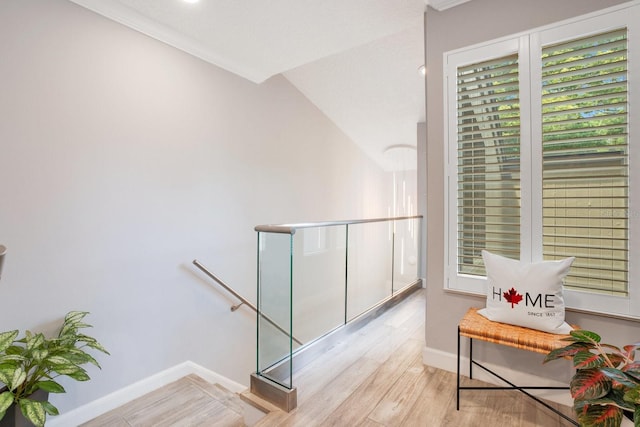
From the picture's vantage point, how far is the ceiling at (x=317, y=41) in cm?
227

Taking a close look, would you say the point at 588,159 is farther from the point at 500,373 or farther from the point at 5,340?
the point at 5,340

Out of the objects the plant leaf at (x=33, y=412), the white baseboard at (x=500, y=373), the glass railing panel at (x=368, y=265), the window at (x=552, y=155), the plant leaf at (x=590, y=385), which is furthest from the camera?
the glass railing panel at (x=368, y=265)

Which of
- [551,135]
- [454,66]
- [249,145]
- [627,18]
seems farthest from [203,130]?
[627,18]

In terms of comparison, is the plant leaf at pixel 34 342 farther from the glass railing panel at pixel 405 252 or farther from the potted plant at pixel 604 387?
the glass railing panel at pixel 405 252

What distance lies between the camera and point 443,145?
229cm

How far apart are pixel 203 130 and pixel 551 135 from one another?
273 centimetres

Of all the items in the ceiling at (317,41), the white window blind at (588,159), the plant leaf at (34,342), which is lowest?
the plant leaf at (34,342)

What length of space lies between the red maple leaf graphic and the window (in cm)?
28

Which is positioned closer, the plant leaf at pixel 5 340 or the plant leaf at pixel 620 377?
the plant leaf at pixel 620 377

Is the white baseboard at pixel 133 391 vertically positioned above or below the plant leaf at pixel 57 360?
below

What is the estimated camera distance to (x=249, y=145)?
3.49m

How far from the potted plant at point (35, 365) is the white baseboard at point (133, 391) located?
1.21 feet

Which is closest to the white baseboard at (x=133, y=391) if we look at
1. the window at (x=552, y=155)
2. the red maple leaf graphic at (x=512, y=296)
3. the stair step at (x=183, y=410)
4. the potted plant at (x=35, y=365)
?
the stair step at (x=183, y=410)

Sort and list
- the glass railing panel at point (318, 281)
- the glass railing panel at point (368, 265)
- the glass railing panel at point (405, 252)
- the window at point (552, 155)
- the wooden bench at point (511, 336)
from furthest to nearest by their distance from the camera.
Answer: the glass railing panel at point (405, 252), the glass railing panel at point (368, 265), the glass railing panel at point (318, 281), the window at point (552, 155), the wooden bench at point (511, 336)
